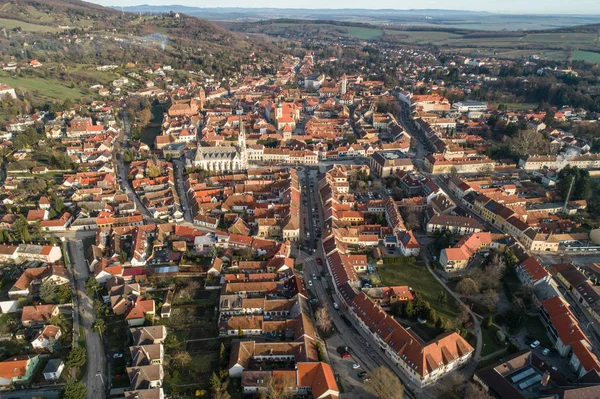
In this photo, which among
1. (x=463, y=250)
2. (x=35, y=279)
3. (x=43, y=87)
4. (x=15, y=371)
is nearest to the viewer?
(x=15, y=371)

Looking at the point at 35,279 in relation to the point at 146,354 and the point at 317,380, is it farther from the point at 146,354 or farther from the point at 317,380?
the point at 317,380

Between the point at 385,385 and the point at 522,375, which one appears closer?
the point at 385,385

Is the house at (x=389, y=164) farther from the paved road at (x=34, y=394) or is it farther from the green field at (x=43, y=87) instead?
the green field at (x=43, y=87)

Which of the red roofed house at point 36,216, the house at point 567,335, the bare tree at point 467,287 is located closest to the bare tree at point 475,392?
the house at point 567,335

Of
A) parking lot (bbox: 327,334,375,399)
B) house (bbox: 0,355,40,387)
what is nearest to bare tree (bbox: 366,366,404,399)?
parking lot (bbox: 327,334,375,399)

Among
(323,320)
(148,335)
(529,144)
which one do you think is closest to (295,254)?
(323,320)

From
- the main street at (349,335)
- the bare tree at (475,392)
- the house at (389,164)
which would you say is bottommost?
the main street at (349,335)
